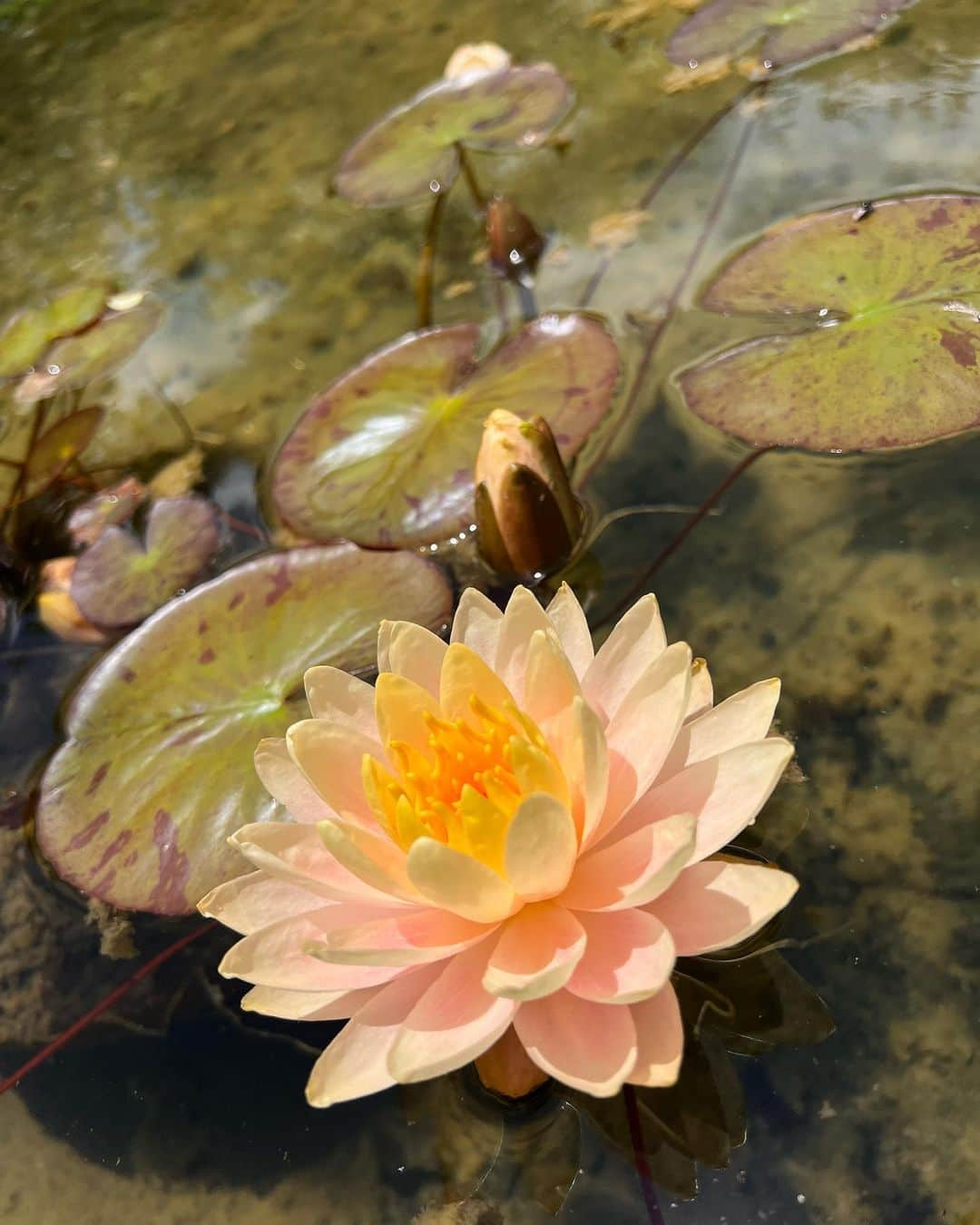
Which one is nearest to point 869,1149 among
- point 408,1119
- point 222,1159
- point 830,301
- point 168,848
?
point 408,1119

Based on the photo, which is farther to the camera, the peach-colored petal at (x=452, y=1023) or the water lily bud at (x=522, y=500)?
the water lily bud at (x=522, y=500)

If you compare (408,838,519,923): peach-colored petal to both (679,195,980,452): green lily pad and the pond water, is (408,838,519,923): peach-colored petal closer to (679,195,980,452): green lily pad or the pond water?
the pond water

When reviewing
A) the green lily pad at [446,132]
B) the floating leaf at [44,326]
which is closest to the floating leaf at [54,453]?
the floating leaf at [44,326]

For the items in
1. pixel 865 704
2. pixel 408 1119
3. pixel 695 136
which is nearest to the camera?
pixel 408 1119

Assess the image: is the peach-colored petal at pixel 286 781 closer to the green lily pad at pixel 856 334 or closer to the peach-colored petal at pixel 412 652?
the peach-colored petal at pixel 412 652

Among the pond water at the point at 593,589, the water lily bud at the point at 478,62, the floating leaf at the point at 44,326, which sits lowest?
the pond water at the point at 593,589

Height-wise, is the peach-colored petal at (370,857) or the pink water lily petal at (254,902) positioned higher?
the peach-colored petal at (370,857)

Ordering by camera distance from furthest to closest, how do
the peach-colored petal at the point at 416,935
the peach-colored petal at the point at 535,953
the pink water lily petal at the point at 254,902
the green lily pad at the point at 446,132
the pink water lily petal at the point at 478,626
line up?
the green lily pad at the point at 446,132 → the pink water lily petal at the point at 478,626 → the pink water lily petal at the point at 254,902 → the peach-colored petal at the point at 416,935 → the peach-colored petal at the point at 535,953

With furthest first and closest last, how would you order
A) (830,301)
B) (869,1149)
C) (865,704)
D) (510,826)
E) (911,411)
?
(830,301) → (911,411) → (865,704) → (869,1149) → (510,826)

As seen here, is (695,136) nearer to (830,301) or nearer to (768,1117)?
(830,301)

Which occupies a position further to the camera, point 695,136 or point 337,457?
point 695,136
